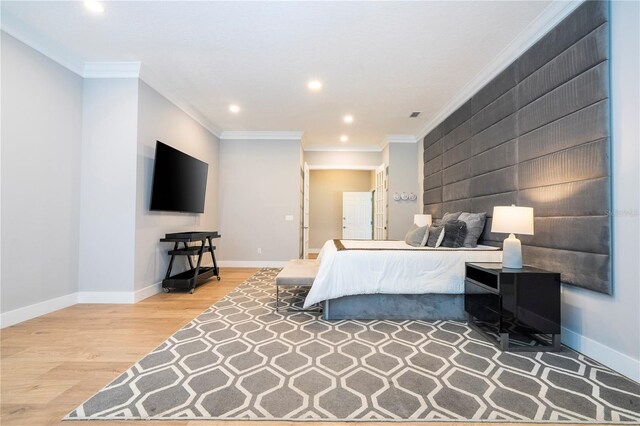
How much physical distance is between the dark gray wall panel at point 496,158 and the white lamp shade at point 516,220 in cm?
79

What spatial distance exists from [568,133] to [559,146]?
0.38 feet

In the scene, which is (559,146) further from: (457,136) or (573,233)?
(457,136)

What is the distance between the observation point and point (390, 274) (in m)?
2.75

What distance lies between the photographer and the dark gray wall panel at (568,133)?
1941 mm

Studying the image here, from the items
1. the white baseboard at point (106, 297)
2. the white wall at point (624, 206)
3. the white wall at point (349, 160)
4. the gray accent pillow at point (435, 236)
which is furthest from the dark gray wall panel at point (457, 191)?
the white baseboard at point (106, 297)

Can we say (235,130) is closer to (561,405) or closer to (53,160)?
(53,160)

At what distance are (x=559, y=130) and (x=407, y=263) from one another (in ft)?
5.41

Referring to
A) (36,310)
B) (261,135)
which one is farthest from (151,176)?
(261,135)

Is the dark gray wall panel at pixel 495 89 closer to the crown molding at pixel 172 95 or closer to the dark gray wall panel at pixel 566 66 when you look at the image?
the dark gray wall panel at pixel 566 66

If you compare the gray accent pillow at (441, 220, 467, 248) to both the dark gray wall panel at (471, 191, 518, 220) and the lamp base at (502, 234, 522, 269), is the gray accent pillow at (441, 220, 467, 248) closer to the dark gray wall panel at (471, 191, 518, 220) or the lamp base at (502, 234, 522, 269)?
the dark gray wall panel at (471, 191, 518, 220)

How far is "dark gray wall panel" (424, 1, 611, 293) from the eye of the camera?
194cm

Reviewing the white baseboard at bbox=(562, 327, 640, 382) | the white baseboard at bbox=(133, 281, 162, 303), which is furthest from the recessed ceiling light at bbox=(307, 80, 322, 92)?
the white baseboard at bbox=(562, 327, 640, 382)

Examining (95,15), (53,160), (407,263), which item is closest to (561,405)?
(407,263)

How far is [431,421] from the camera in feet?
4.54
